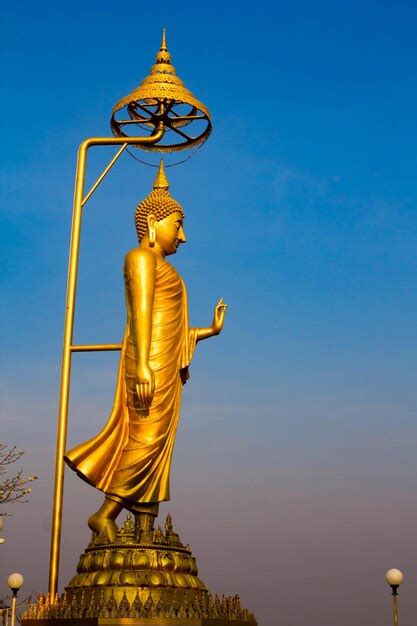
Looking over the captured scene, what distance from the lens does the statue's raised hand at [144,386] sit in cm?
1187

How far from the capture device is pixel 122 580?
35.3 ft

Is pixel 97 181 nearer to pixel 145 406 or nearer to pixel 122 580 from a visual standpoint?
pixel 145 406

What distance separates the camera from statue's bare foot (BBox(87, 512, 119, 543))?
11414 mm

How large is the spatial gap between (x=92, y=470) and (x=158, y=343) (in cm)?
172

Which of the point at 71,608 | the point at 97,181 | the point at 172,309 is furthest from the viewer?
the point at 97,181

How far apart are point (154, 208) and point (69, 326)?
183 cm

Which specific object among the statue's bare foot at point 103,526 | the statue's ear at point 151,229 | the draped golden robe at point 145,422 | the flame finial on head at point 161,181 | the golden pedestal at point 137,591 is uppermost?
the flame finial on head at point 161,181

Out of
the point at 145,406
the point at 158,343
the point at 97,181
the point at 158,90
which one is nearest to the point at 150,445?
the point at 145,406

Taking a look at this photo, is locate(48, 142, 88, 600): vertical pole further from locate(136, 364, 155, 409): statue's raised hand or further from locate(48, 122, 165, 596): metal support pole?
locate(136, 364, 155, 409): statue's raised hand

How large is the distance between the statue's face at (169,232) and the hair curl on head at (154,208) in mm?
63

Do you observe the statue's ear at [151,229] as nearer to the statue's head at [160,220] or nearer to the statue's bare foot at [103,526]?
the statue's head at [160,220]

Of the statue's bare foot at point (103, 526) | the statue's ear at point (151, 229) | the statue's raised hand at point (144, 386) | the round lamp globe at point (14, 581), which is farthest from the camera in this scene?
the round lamp globe at point (14, 581)

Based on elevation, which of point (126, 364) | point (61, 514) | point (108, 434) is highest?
point (126, 364)

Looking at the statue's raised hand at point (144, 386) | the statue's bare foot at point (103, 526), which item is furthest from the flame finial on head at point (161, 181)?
the statue's bare foot at point (103, 526)
